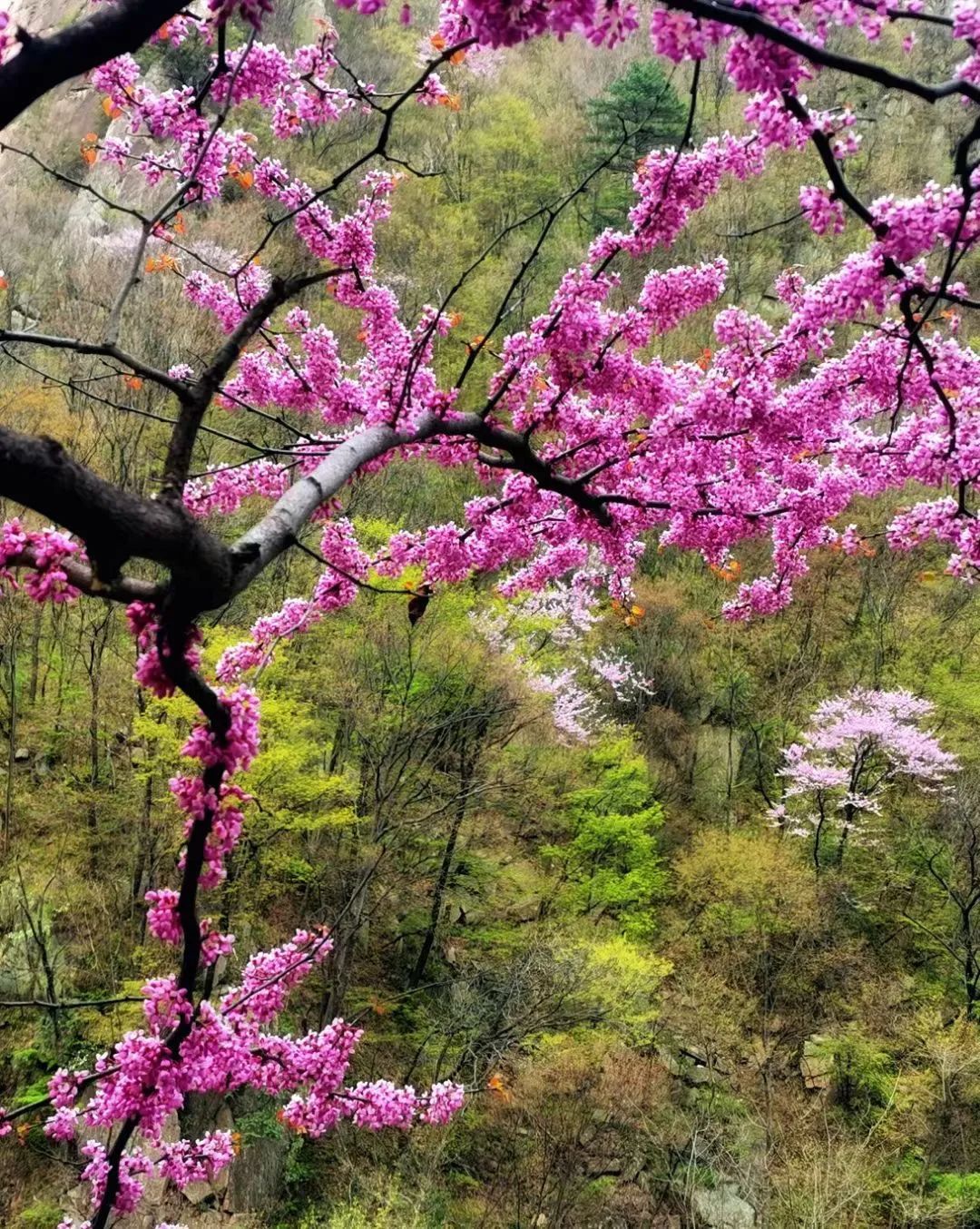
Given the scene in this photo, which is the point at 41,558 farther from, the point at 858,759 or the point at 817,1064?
the point at 858,759

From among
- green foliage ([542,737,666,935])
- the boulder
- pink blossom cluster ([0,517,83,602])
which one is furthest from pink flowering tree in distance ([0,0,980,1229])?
the boulder

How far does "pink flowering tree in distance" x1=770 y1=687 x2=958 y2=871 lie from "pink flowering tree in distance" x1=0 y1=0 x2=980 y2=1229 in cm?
1370

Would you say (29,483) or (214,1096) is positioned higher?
(29,483)

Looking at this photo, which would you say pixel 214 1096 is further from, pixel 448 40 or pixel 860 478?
pixel 448 40

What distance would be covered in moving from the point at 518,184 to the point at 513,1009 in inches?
1037

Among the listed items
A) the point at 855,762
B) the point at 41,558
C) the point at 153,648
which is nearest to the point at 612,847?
the point at 855,762

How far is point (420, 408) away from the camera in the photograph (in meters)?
2.97

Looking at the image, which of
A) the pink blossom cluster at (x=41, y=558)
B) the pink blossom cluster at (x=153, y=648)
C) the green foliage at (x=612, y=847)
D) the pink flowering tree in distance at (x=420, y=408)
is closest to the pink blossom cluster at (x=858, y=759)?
the green foliage at (x=612, y=847)

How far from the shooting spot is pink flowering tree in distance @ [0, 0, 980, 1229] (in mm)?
1645

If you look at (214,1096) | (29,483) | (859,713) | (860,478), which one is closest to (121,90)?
(29,483)

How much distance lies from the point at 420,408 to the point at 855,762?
18176 mm

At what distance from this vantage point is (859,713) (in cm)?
1877

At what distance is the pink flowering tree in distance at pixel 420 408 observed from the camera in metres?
1.64

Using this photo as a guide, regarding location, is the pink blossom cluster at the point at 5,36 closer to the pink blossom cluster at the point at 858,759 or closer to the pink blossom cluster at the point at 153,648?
the pink blossom cluster at the point at 153,648
